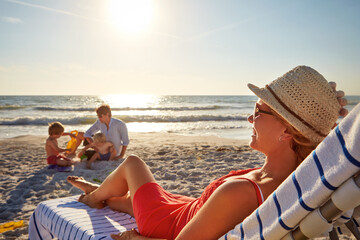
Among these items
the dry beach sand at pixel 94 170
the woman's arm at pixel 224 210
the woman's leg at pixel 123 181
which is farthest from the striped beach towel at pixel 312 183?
the dry beach sand at pixel 94 170

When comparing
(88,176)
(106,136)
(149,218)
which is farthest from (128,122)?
(149,218)

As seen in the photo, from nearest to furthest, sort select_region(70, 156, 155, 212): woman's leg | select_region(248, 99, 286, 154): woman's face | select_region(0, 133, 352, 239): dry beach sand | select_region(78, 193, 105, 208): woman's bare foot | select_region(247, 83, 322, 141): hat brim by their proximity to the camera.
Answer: select_region(247, 83, 322, 141): hat brim
select_region(248, 99, 286, 154): woman's face
select_region(70, 156, 155, 212): woman's leg
select_region(78, 193, 105, 208): woman's bare foot
select_region(0, 133, 352, 239): dry beach sand

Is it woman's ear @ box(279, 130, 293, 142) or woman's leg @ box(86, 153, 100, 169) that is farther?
woman's leg @ box(86, 153, 100, 169)

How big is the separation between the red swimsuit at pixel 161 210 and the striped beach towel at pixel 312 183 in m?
0.59

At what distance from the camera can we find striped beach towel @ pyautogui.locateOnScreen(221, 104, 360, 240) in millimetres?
1048

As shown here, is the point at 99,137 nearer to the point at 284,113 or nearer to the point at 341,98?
the point at 284,113

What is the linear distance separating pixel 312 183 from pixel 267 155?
729 millimetres

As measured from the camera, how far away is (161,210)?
87.1 inches

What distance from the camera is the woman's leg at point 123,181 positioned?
2438mm

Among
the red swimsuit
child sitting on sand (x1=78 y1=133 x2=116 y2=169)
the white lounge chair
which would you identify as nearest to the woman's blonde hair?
child sitting on sand (x1=78 y1=133 x2=116 y2=169)

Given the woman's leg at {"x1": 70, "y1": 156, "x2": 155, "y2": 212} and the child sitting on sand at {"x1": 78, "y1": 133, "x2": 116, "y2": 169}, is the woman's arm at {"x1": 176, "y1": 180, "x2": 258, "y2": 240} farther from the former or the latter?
the child sitting on sand at {"x1": 78, "y1": 133, "x2": 116, "y2": 169}

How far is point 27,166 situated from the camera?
6344 millimetres

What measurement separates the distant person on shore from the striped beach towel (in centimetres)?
545

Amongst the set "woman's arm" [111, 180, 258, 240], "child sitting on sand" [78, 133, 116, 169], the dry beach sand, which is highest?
"woman's arm" [111, 180, 258, 240]
